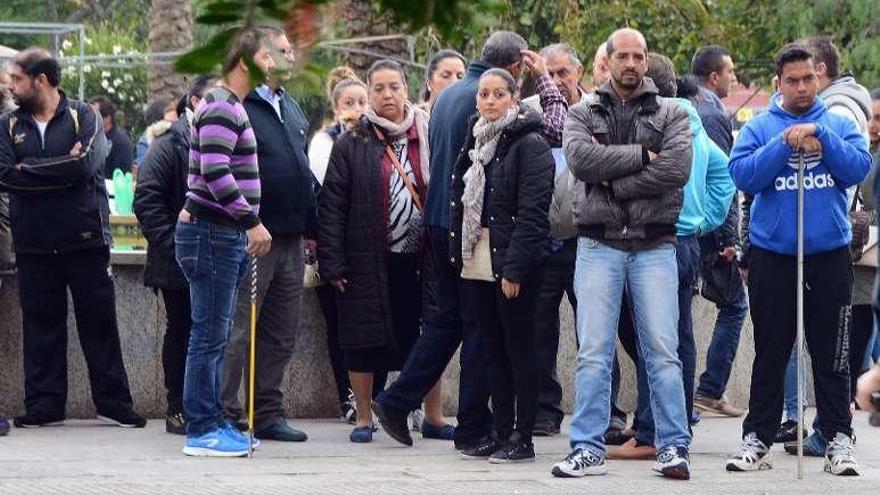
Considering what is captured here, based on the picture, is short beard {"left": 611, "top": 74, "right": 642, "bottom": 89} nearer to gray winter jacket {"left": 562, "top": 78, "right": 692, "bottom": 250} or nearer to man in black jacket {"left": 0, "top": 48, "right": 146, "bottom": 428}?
gray winter jacket {"left": 562, "top": 78, "right": 692, "bottom": 250}

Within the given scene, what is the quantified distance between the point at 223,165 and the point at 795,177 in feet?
8.77

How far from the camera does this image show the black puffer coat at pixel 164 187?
9875 millimetres

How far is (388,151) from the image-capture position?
10.2 meters

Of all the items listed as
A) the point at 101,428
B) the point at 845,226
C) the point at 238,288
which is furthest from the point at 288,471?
the point at 845,226

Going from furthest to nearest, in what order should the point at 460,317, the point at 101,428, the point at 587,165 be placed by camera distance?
the point at 101,428
the point at 460,317
the point at 587,165

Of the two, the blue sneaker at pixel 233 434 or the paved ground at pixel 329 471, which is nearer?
the paved ground at pixel 329 471

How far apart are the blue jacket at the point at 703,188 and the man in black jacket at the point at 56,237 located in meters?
3.08

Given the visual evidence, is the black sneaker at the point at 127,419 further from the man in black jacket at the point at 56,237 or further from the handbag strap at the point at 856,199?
the handbag strap at the point at 856,199

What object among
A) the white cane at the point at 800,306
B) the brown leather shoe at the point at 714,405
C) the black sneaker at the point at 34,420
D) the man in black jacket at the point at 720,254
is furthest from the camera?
the brown leather shoe at the point at 714,405

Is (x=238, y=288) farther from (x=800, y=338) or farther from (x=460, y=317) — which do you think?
(x=800, y=338)

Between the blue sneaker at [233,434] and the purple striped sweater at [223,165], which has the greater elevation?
the purple striped sweater at [223,165]

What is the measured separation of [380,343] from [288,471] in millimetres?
1209

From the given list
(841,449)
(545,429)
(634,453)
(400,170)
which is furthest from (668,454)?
(400,170)

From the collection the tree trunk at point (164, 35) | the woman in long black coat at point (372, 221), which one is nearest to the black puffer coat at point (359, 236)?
the woman in long black coat at point (372, 221)
